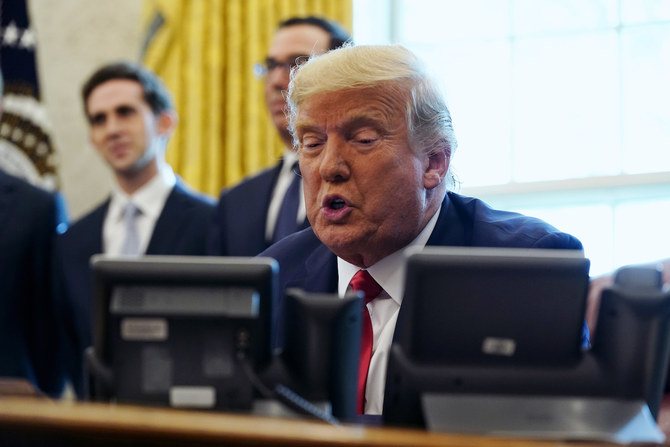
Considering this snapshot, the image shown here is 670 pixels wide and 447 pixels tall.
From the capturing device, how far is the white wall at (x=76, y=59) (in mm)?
5246

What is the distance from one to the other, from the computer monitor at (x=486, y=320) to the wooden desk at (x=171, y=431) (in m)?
0.41

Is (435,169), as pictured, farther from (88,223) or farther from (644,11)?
(644,11)

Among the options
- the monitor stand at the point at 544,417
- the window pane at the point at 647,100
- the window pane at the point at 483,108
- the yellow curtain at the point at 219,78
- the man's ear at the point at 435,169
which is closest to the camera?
the monitor stand at the point at 544,417

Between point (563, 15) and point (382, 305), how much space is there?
9.42 ft

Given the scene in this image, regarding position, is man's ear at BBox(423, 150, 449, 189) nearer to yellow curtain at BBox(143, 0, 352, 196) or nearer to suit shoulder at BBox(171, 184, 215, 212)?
suit shoulder at BBox(171, 184, 215, 212)

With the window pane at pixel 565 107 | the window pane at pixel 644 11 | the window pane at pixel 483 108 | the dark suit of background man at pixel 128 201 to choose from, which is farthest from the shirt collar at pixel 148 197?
the window pane at pixel 644 11

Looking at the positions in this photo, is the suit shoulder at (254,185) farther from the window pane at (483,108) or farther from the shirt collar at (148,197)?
the window pane at (483,108)

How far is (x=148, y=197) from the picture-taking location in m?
4.04

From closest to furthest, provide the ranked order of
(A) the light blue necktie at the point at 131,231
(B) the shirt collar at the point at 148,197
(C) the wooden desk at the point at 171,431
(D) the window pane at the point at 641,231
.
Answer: (C) the wooden desk at the point at 171,431 < (A) the light blue necktie at the point at 131,231 < (B) the shirt collar at the point at 148,197 < (D) the window pane at the point at 641,231

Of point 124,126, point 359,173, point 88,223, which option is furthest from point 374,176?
point 124,126

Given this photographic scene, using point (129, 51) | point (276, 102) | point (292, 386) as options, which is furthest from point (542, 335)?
point (129, 51)

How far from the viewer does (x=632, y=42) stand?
15.2 ft

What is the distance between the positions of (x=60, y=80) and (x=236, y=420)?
4514 mm

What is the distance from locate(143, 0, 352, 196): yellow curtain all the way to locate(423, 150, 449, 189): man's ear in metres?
2.15
